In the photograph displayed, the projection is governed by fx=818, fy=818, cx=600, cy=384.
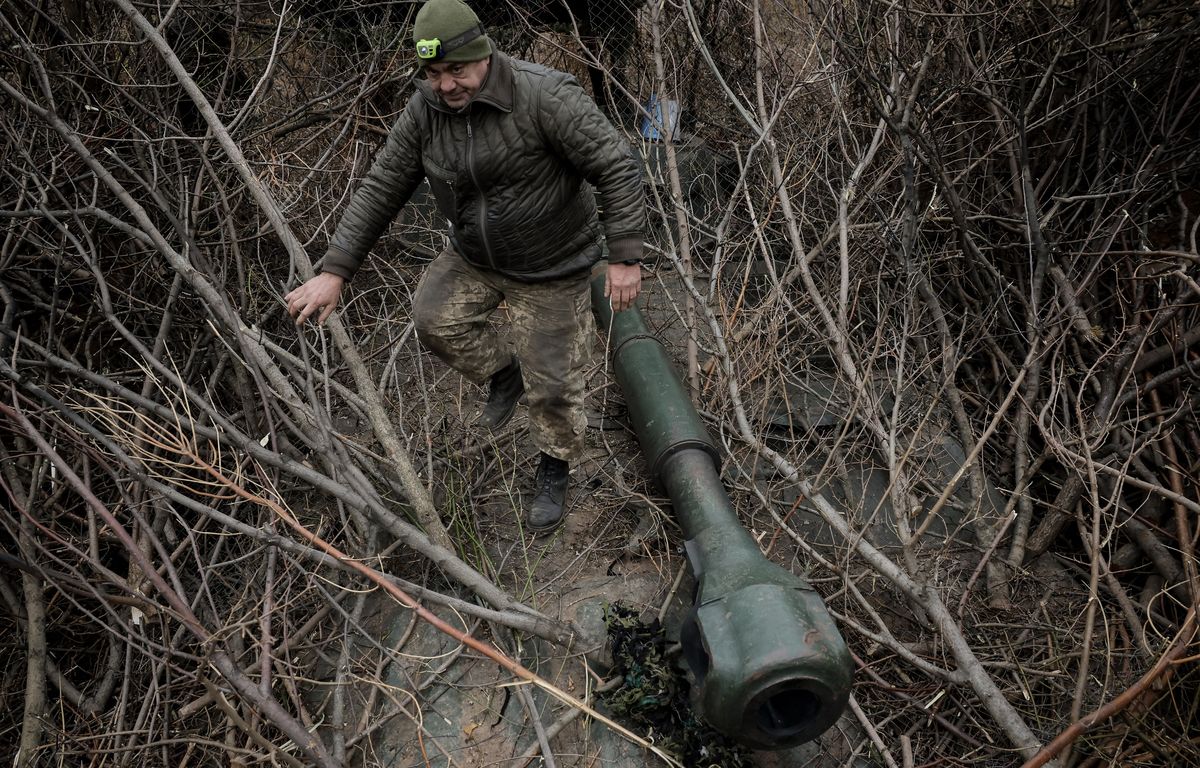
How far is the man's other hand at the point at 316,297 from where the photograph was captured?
2.96 m

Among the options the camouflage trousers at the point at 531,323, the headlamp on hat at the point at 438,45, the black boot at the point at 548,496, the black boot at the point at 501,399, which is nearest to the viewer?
the headlamp on hat at the point at 438,45

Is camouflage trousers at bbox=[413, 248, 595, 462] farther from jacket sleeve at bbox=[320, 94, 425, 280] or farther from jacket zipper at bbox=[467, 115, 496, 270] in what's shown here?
jacket sleeve at bbox=[320, 94, 425, 280]

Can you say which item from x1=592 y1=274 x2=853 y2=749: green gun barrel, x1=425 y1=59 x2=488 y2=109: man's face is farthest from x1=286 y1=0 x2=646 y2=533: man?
x1=592 y1=274 x2=853 y2=749: green gun barrel

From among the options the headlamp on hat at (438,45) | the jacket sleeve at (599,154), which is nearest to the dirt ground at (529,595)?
the jacket sleeve at (599,154)

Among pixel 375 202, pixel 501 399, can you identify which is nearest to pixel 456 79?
pixel 375 202

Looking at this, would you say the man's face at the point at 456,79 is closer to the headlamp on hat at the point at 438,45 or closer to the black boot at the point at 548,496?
the headlamp on hat at the point at 438,45

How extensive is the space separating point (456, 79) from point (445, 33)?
0.15 m

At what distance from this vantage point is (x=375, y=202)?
10.4 ft

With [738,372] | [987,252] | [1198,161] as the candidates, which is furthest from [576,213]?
[1198,161]

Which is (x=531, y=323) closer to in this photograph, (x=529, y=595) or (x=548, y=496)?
(x=548, y=496)

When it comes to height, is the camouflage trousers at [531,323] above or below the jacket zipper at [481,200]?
below

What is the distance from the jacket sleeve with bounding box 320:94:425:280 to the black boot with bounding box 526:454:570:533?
1.24 meters

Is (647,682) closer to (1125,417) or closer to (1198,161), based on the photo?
(1125,417)

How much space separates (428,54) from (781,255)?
3471 millimetres
